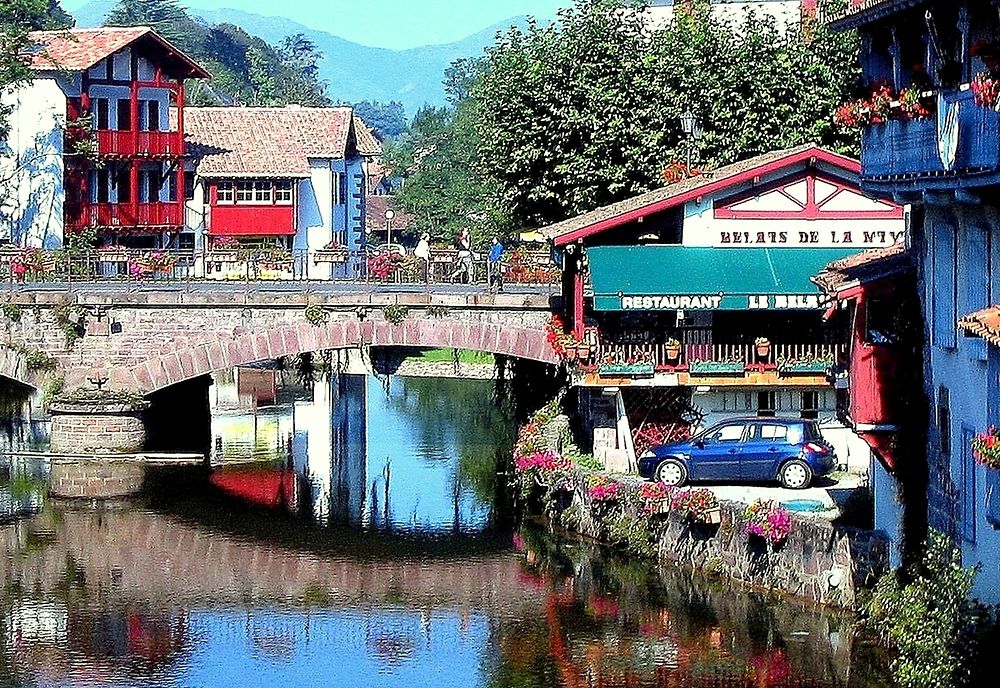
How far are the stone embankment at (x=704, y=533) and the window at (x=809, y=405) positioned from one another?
4779mm

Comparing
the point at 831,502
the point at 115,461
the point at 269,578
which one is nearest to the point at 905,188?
the point at 831,502

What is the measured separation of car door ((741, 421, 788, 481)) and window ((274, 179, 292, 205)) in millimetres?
52445

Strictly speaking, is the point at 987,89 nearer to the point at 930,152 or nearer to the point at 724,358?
the point at 930,152

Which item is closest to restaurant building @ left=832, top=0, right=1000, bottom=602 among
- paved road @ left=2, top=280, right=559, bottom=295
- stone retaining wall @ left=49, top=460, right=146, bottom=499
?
paved road @ left=2, top=280, right=559, bottom=295

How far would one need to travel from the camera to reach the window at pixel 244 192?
87688 mm

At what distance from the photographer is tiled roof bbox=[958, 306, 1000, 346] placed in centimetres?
2238

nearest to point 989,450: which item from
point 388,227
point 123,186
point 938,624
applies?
point 938,624

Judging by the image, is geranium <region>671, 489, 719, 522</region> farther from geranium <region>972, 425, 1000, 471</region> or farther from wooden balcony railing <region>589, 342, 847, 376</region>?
geranium <region>972, 425, 1000, 471</region>

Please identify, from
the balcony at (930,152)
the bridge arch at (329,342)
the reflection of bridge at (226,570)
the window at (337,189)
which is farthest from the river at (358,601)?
the window at (337,189)

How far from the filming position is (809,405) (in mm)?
42500

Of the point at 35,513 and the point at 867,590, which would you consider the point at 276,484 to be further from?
the point at 867,590

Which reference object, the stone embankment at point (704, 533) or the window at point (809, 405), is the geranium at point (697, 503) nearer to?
the stone embankment at point (704, 533)

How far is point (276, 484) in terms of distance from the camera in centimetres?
4869

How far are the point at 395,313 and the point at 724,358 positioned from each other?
9885 millimetres
